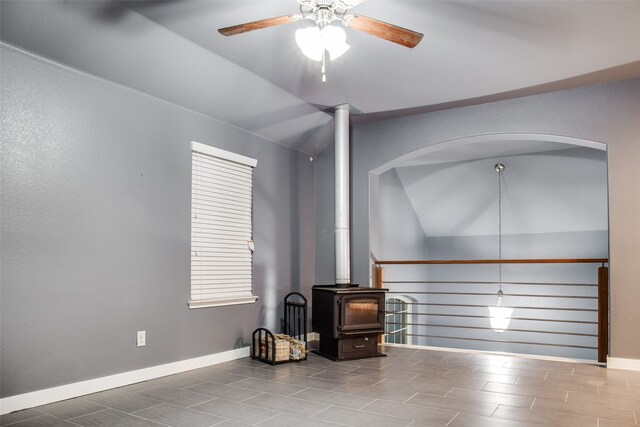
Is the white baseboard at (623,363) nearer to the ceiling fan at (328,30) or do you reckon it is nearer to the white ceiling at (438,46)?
the white ceiling at (438,46)

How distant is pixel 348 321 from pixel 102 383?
7.63ft

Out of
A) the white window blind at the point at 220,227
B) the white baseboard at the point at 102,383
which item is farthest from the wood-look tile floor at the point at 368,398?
the white window blind at the point at 220,227

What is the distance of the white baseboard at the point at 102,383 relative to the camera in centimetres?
315

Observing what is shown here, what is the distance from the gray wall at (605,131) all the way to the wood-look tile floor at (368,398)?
662mm

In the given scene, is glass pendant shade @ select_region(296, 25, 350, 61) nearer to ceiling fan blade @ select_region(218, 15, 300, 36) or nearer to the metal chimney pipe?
ceiling fan blade @ select_region(218, 15, 300, 36)

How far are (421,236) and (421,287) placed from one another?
3.09 feet

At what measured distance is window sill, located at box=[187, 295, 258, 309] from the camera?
179 inches

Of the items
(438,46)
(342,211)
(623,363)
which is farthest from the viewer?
(342,211)

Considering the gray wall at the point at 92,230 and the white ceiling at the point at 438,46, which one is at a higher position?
the white ceiling at the point at 438,46

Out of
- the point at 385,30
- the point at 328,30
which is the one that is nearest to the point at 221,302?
the point at 328,30

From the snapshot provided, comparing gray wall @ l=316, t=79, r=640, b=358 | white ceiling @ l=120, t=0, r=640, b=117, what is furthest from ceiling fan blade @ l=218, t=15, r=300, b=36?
gray wall @ l=316, t=79, r=640, b=358

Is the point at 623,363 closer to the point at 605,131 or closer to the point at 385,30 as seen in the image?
the point at 605,131

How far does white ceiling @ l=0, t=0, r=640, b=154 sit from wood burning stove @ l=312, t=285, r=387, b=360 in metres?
2.04

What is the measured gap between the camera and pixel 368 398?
3518mm
